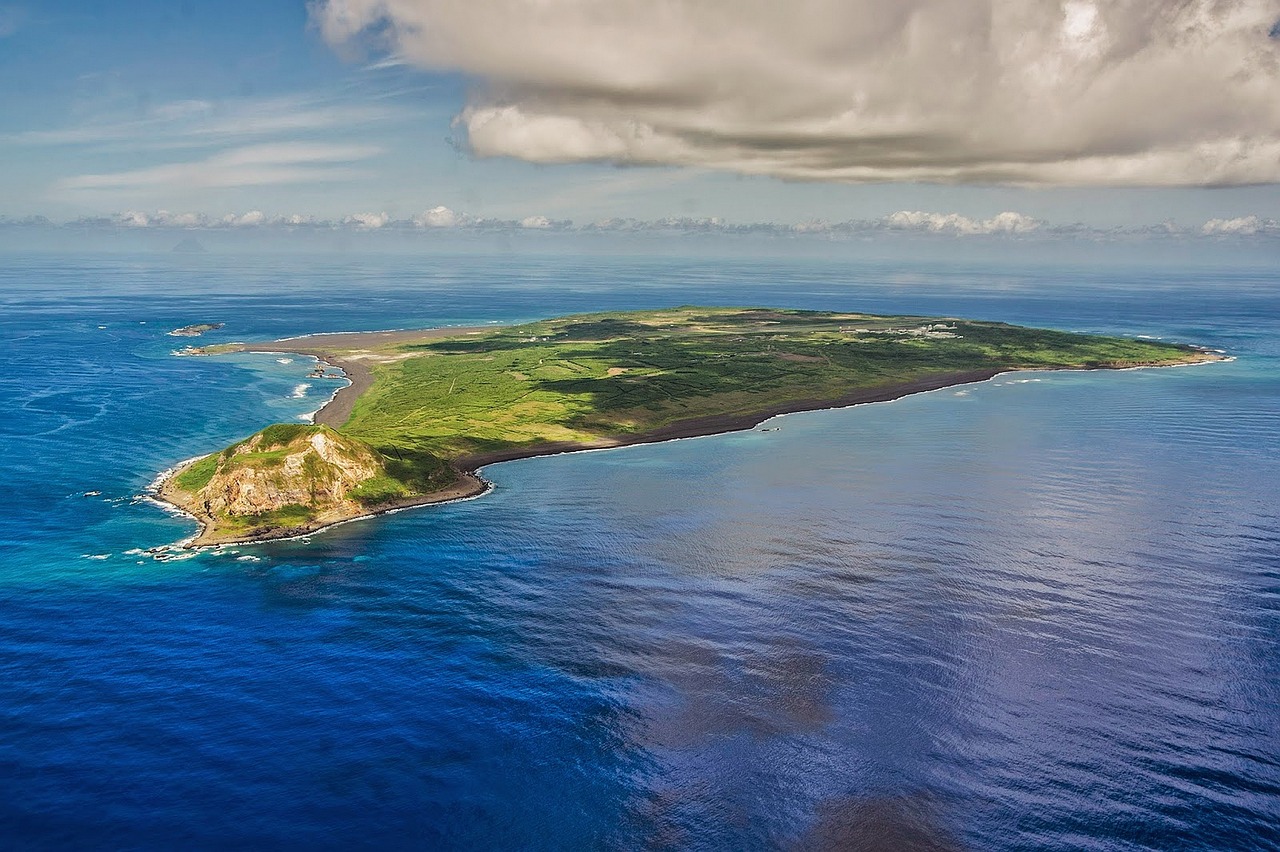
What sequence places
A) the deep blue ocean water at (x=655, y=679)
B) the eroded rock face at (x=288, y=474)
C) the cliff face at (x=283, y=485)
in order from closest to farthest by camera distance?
1. the deep blue ocean water at (x=655, y=679)
2. the cliff face at (x=283, y=485)
3. the eroded rock face at (x=288, y=474)

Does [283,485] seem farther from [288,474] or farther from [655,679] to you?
[655,679]

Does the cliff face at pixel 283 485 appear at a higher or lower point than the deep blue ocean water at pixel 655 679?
higher

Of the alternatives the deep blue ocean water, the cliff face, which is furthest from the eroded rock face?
the deep blue ocean water

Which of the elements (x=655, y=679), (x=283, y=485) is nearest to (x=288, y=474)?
→ (x=283, y=485)

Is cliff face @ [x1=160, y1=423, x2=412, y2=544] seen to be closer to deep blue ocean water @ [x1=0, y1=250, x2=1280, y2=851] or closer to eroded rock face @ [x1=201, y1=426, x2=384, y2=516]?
eroded rock face @ [x1=201, y1=426, x2=384, y2=516]

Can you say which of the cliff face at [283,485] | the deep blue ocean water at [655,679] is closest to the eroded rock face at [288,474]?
the cliff face at [283,485]

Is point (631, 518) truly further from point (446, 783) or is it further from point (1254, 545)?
point (1254, 545)

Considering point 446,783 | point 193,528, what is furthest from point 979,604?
point 193,528

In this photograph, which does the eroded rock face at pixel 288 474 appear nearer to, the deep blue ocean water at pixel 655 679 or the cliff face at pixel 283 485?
the cliff face at pixel 283 485
